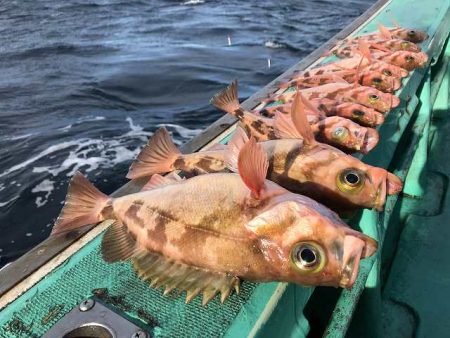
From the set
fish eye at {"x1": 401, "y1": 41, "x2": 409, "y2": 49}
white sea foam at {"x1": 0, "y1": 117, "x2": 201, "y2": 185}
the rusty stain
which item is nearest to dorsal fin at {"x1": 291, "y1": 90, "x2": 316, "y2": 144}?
the rusty stain

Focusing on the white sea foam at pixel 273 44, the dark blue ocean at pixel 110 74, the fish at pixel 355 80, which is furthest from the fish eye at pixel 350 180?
the white sea foam at pixel 273 44

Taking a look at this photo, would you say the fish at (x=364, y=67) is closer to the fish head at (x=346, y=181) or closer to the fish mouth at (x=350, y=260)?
the fish head at (x=346, y=181)

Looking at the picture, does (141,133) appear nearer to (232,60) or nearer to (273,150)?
(232,60)

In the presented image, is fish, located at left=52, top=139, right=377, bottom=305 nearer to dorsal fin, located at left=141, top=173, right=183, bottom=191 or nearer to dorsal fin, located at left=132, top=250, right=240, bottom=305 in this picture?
dorsal fin, located at left=132, top=250, right=240, bottom=305

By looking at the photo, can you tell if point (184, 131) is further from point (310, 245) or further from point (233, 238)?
point (310, 245)

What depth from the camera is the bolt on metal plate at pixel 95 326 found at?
5.80 feet

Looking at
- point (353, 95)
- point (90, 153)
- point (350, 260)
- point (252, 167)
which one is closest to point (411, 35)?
point (353, 95)

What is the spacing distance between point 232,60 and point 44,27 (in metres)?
7.69

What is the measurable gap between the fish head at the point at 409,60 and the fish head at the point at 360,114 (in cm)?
148

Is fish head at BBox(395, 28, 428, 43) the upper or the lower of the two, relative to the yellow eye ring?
lower

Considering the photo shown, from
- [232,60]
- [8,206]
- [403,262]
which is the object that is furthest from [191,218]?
[232,60]

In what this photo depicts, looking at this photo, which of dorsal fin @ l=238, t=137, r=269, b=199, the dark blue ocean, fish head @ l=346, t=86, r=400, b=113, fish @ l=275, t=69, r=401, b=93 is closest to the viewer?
dorsal fin @ l=238, t=137, r=269, b=199

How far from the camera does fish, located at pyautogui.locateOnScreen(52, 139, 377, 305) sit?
173 centimetres

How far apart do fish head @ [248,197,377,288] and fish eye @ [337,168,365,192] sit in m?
0.47
